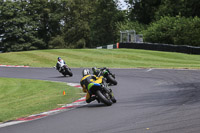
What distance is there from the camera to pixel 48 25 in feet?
258

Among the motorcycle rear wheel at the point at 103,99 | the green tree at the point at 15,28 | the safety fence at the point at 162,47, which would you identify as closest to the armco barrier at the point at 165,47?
the safety fence at the point at 162,47

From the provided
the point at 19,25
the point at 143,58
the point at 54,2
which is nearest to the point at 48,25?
the point at 54,2

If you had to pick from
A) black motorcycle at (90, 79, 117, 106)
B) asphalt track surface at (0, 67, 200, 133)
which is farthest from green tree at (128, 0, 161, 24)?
asphalt track surface at (0, 67, 200, 133)

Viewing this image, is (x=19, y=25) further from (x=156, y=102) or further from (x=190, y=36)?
(x=156, y=102)

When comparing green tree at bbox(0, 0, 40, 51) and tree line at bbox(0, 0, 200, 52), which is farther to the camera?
green tree at bbox(0, 0, 40, 51)

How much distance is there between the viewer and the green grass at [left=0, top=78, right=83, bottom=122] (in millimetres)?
10625

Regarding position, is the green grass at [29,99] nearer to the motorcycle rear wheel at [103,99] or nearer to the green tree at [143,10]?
the motorcycle rear wheel at [103,99]

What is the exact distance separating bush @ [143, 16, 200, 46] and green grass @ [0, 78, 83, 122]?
34643 mm

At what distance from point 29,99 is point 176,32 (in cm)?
4043

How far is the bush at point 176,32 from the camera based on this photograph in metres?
49.3

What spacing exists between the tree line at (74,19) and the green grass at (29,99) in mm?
40146

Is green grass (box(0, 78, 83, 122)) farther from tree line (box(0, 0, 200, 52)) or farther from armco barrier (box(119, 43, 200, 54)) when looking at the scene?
tree line (box(0, 0, 200, 52))

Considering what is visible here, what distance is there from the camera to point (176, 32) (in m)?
51.2

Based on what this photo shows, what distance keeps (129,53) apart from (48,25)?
42156 millimetres
